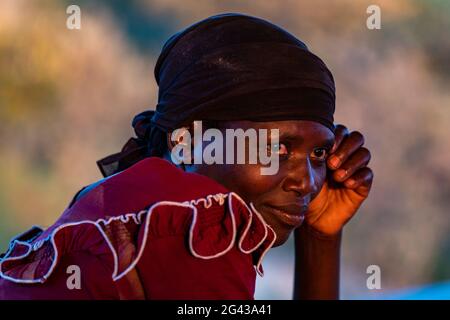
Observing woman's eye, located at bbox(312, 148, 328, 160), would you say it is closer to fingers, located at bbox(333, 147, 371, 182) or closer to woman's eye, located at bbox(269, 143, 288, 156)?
woman's eye, located at bbox(269, 143, 288, 156)

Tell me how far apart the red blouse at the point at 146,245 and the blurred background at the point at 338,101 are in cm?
178

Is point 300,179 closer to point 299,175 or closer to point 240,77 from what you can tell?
point 299,175

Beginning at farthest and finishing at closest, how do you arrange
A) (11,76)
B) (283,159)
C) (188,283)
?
(11,76) → (283,159) → (188,283)

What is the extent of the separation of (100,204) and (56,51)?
1901 millimetres

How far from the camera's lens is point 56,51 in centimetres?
283

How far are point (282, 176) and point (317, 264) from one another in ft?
2.23

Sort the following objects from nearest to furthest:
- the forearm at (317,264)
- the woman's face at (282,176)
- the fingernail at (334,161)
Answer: the woman's face at (282,176)
the fingernail at (334,161)
the forearm at (317,264)

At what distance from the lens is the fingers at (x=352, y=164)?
1.65 m

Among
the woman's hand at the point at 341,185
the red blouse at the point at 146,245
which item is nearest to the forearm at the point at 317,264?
the woman's hand at the point at 341,185

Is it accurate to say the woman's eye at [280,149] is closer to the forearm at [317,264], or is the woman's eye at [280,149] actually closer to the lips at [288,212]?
the lips at [288,212]

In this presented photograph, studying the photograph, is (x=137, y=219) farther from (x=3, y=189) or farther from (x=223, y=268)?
(x=3, y=189)

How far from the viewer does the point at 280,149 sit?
128 centimetres

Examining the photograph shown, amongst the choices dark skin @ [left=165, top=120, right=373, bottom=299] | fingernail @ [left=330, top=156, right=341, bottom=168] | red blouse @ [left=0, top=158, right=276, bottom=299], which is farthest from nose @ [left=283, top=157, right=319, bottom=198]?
fingernail @ [left=330, top=156, right=341, bottom=168]
